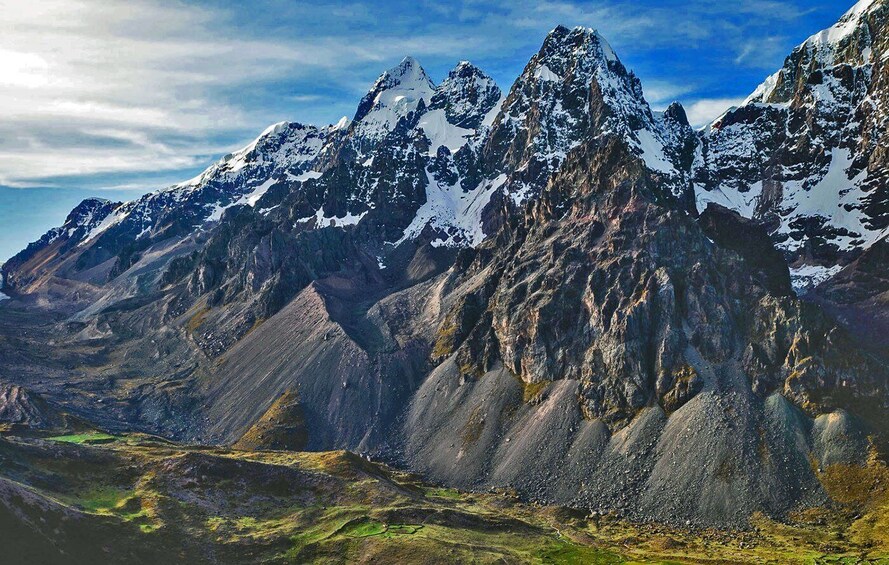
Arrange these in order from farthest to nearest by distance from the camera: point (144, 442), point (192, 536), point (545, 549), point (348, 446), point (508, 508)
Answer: point (348, 446)
point (144, 442)
point (508, 508)
point (545, 549)
point (192, 536)

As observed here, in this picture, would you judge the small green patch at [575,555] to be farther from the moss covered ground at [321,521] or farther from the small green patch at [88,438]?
the small green patch at [88,438]

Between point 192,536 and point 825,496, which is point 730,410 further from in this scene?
point 192,536

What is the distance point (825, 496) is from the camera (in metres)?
144

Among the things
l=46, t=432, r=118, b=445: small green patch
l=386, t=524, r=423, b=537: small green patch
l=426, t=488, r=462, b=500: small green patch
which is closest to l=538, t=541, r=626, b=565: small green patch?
l=386, t=524, r=423, b=537: small green patch

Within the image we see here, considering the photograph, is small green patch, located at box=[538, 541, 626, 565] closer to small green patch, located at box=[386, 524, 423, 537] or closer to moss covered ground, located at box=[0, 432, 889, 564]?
moss covered ground, located at box=[0, 432, 889, 564]

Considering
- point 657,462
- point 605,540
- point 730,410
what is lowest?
point 605,540

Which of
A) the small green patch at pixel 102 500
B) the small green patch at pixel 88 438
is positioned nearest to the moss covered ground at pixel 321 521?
the small green patch at pixel 102 500

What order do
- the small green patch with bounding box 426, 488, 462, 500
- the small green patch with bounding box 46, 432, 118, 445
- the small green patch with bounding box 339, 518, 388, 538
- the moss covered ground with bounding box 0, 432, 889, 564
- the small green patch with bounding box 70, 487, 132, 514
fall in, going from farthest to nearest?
the small green patch with bounding box 46, 432, 118, 445 < the small green patch with bounding box 426, 488, 462, 500 < the small green patch with bounding box 339, 518, 388, 538 < the small green patch with bounding box 70, 487, 132, 514 < the moss covered ground with bounding box 0, 432, 889, 564

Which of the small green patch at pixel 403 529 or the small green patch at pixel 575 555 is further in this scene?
the small green patch at pixel 575 555

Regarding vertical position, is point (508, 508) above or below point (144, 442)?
below

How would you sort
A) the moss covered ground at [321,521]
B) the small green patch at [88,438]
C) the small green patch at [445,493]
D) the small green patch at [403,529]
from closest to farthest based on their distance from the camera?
the moss covered ground at [321,521]
the small green patch at [403,529]
the small green patch at [445,493]
the small green patch at [88,438]

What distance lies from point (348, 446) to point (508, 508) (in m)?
61.4

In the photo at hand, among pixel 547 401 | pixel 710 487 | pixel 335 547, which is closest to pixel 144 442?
pixel 335 547

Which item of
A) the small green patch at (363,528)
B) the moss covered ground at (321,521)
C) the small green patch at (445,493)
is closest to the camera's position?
the moss covered ground at (321,521)
